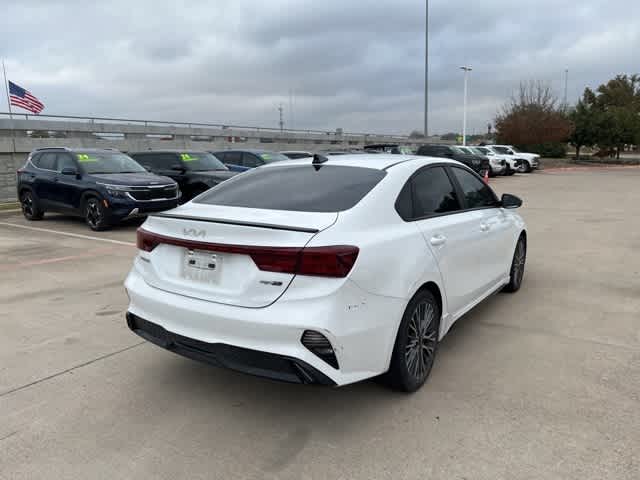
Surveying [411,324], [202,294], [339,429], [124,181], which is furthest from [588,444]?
[124,181]

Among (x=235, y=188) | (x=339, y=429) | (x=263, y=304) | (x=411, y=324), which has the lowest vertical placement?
(x=339, y=429)

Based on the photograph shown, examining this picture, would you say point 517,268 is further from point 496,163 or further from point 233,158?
point 496,163

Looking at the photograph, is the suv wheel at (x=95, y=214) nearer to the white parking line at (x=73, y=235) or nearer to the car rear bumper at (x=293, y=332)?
the white parking line at (x=73, y=235)

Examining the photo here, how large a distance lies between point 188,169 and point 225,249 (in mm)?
10513

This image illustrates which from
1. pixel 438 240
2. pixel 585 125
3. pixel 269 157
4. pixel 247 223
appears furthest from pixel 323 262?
pixel 585 125

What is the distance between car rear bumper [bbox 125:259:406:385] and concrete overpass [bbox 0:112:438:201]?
1752cm

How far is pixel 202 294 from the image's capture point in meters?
2.95

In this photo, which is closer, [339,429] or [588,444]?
[588,444]

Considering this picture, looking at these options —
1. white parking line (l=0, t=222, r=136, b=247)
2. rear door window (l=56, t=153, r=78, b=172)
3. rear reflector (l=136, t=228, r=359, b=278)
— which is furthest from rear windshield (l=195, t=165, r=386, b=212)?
rear door window (l=56, t=153, r=78, b=172)

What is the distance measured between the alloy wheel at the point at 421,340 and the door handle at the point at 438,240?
1.35 ft

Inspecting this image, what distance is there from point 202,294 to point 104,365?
143 cm

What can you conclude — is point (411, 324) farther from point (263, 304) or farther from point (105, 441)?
point (105, 441)

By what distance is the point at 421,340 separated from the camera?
3328 millimetres

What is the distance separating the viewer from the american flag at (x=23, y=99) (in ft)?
75.0
